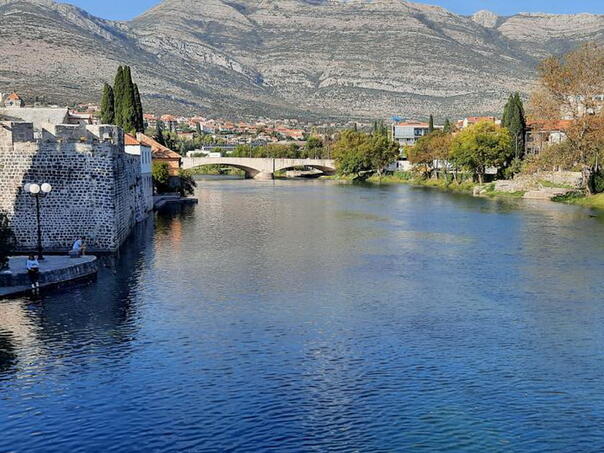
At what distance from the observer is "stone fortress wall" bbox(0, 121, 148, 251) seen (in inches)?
1463

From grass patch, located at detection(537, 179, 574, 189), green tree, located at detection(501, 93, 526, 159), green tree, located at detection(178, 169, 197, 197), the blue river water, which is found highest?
green tree, located at detection(501, 93, 526, 159)

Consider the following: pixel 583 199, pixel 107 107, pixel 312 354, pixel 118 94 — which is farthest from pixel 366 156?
pixel 312 354

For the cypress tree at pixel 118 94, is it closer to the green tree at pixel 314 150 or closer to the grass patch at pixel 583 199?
the grass patch at pixel 583 199

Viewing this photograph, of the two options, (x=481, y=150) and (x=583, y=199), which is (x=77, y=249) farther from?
(x=481, y=150)

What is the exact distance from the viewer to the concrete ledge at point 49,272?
2897 centimetres

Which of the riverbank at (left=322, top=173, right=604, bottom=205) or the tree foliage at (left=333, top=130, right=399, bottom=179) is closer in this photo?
the riverbank at (left=322, top=173, right=604, bottom=205)

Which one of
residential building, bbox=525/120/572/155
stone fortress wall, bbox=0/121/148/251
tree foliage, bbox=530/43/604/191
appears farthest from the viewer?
residential building, bbox=525/120/572/155

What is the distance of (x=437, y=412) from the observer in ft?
58.6

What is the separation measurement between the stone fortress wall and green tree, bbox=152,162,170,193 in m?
39.7

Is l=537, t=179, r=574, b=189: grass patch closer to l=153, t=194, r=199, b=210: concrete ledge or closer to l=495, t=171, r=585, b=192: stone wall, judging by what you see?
l=495, t=171, r=585, b=192: stone wall

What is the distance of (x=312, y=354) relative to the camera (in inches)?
872

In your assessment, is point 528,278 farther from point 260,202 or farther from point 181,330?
point 260,202

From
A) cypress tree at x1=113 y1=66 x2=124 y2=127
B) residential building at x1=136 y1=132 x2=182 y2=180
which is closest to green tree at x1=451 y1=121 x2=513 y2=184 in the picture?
residential building at x1=136 y1=132 x2=182 y2=180

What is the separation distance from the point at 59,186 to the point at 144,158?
2539 centimetres
